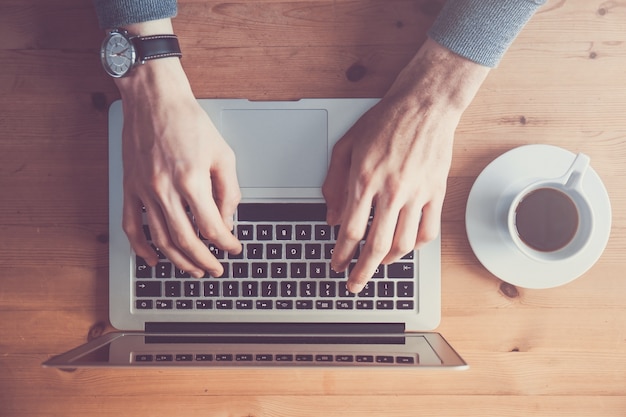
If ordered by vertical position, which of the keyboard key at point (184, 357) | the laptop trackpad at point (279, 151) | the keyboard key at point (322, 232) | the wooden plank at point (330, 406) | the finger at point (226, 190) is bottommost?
the wooden plank at point (330, 406)

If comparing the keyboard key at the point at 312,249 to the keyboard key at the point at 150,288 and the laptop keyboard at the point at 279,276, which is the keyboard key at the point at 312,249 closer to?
the laptop keyboard at the point at 279,276

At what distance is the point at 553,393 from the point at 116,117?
2.35 feet

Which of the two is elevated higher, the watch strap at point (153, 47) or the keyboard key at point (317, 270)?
the watch strap at point (153, 47)

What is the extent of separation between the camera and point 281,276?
26.4 inches

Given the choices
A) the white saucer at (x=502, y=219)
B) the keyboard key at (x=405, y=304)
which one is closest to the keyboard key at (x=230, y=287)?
the keyboard key at (x=405, y=304)

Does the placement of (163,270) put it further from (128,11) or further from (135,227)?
(128,11)

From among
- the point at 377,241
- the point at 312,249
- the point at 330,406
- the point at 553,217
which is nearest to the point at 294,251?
the point at 312,249

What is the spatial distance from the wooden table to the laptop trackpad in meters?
0.06

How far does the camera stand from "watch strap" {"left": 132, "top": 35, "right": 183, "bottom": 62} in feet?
2.01

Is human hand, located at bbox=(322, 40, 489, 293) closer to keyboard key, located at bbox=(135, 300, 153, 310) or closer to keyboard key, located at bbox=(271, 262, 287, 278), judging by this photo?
keyboard key, located at bbox=(271, 262, 287, 278)

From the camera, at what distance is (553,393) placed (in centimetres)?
72

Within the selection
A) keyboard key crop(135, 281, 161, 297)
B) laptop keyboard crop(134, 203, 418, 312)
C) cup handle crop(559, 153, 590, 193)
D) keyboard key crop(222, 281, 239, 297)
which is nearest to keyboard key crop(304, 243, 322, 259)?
laptop keyboard crop(134, 203, 418, 312)

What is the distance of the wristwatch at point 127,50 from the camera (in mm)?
612

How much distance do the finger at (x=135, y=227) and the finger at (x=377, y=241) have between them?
0.89 feet
